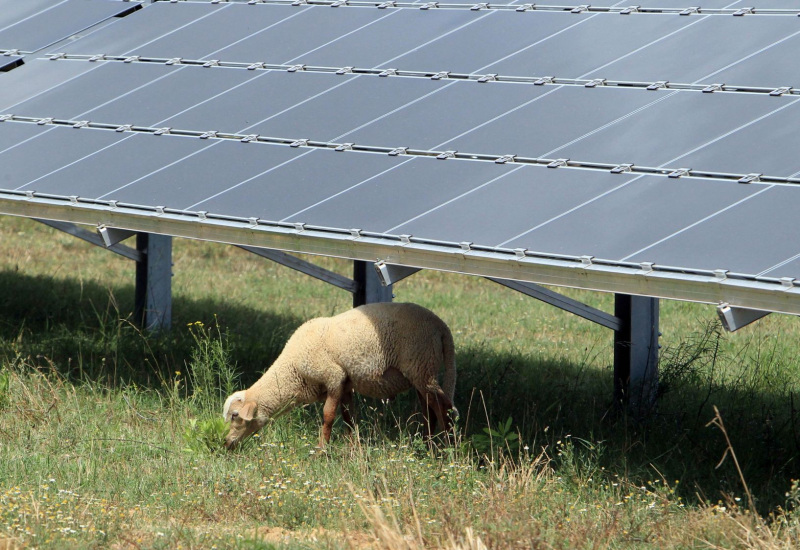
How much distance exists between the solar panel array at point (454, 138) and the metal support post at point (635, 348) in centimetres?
235

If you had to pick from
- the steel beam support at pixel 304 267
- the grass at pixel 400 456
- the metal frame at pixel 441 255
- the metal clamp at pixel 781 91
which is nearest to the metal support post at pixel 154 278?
the grass at pixel 400 456

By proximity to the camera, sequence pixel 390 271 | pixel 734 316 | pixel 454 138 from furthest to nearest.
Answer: pixel 454 138 → pixel 390 271 → pixel 734 316

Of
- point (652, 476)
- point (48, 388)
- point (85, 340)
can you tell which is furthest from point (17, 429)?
point (652, 476)

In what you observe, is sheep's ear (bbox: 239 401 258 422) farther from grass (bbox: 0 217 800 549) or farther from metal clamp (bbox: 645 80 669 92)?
metal clamp (bbox: 645 80 669 92)

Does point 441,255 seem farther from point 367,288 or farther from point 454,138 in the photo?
point 367,288

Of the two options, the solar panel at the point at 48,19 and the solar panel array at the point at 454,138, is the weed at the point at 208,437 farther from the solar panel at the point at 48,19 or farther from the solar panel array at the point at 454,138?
the solar panel at the point at 48,19

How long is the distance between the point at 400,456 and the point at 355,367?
80cm

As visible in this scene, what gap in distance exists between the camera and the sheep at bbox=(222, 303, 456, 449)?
29.1ft

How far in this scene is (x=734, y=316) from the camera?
673 cm

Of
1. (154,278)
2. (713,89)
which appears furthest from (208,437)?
(154,278)

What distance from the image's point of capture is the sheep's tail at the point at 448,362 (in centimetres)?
905

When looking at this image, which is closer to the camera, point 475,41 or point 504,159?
point 504,159

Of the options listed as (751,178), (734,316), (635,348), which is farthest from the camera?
(635,348)

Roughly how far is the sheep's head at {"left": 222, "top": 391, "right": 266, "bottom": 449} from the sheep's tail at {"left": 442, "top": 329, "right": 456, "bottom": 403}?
1.53 m
